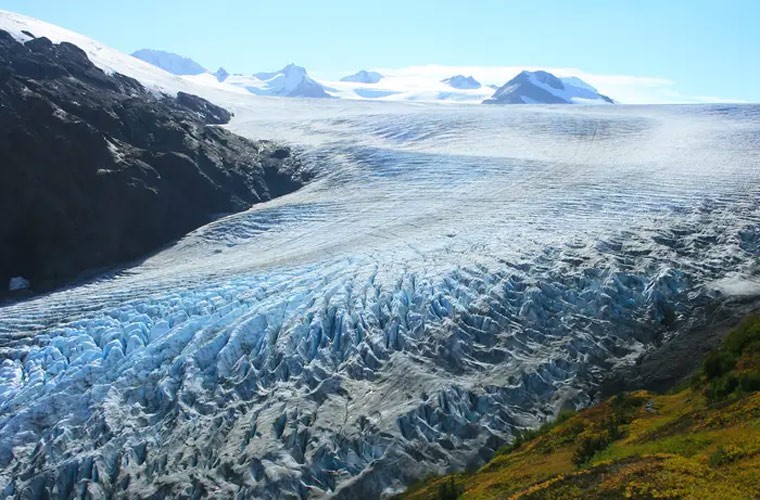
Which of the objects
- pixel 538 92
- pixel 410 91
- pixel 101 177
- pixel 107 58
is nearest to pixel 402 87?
pixel 410 91

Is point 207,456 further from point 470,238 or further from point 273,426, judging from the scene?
point 470,238

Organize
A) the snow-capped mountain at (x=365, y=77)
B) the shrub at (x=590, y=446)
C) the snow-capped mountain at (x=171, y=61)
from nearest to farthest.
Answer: the shrub at (x=590, y=446) → the snow-capped mountain at (x=171, y=61) → the snow-capped mountain at (x=365, y=77)

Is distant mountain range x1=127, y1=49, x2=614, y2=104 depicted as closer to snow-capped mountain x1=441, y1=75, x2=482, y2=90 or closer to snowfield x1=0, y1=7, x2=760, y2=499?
snow-capped mountain x1=441, y1=75, x2=482, y2=90

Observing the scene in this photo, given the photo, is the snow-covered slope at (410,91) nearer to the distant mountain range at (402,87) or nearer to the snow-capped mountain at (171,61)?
the distant mountain range at (402,87)

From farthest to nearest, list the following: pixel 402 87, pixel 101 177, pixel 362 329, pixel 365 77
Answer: pixel 365 77 → pixel 402 87 → pixel 101 177 → pixel 362 329

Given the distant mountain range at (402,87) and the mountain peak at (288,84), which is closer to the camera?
the distant mountain range at (402,87)

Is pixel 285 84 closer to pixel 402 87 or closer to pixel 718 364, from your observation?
pixel 402 87

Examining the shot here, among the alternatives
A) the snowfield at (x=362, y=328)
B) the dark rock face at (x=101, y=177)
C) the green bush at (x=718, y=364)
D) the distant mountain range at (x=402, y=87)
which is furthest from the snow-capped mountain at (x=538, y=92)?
the green bush at (x=718, y=364)
